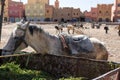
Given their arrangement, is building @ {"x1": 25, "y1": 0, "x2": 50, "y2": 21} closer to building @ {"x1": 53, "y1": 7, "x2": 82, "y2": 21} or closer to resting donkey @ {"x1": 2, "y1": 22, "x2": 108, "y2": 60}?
building @ {"x1": 53, "y1": 7, "x2": 82, "y2": 21}

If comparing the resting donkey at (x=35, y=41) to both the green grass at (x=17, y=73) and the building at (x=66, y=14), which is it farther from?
the building at (x=66, y=14)

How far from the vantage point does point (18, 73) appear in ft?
24.6

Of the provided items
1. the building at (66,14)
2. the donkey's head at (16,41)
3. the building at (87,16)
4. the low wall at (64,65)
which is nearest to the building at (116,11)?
the building at (87,16)

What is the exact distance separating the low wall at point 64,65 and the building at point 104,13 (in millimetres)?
109789

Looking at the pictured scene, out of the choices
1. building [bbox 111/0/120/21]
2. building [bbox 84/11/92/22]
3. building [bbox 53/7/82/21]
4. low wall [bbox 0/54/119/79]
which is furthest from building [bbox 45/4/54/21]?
low wall [bbox 0/54/119/79]

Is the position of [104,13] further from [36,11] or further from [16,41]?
[16,41]

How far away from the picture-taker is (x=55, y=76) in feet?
24.6

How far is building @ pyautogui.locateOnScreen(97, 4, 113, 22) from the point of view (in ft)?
382

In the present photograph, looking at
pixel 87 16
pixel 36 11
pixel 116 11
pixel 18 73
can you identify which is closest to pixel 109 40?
pixel 18 73

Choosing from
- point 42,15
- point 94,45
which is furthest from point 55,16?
point 94,45

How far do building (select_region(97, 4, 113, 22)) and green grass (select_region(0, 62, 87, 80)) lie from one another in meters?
110

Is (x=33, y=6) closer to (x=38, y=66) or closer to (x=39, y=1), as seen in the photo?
(x=39, y=1)

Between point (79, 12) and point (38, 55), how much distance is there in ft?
367

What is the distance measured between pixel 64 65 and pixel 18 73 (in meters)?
1.09
